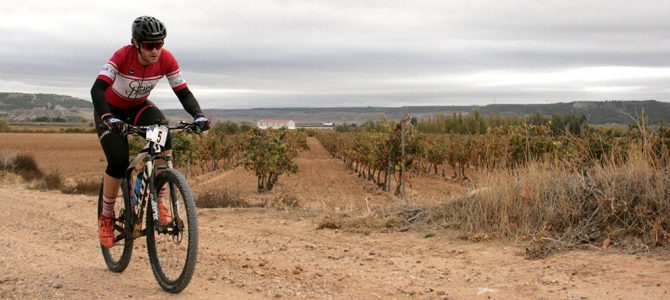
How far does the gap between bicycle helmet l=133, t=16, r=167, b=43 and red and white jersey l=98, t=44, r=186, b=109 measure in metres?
0.32

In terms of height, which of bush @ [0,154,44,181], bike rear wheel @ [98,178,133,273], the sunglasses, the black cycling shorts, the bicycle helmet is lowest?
bush @ [0,154,44,181]

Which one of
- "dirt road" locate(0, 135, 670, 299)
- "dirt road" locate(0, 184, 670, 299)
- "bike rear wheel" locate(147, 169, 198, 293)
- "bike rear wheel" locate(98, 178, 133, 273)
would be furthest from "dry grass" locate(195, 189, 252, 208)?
"bike rear wheel" locate(147, 169, 198, 293)

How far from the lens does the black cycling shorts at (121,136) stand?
16.6 feet

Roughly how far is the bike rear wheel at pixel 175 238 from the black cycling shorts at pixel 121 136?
1.82ft

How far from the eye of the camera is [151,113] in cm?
547

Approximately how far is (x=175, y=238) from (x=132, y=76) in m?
1.50

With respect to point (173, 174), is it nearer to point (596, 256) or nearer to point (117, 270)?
point (117, 270)

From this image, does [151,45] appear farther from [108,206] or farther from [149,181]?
[108,206]

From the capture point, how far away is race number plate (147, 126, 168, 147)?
474 cm

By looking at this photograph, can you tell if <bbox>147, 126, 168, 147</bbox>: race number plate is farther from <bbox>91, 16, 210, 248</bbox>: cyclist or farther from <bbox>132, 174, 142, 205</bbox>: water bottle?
<bbox>132, 174, 142, 205</bbox>: water bottle

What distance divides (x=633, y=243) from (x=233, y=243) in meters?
4.28

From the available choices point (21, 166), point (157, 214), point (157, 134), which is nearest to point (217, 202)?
point (157, 214)

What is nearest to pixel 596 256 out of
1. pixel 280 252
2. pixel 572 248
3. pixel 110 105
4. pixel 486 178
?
pixel 572 248

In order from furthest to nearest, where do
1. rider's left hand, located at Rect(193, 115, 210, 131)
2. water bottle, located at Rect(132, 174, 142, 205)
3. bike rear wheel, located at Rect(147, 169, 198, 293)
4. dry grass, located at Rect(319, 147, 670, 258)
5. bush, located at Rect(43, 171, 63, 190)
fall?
bush, located at Rect(43, 171, 63, 190) < dry grass, located at Rect(319, 147, 670, 258) < water bottle, located at Rect(132, 174, 142, 205) < rider's left hand, located at Rect(193, 115, 210, 131) < bike rear wheel, located at Rect(147, 169, 198, 293)
